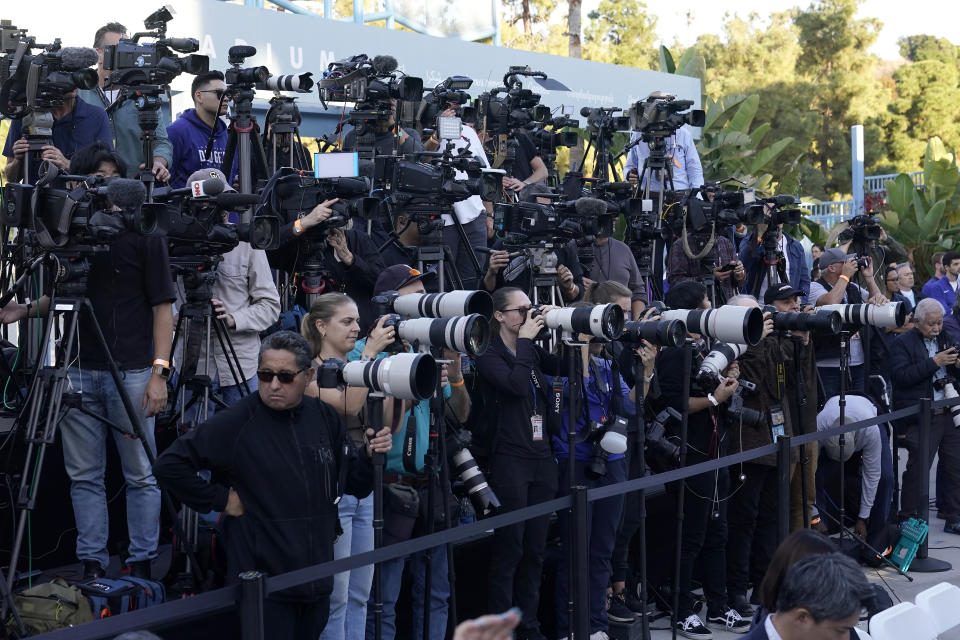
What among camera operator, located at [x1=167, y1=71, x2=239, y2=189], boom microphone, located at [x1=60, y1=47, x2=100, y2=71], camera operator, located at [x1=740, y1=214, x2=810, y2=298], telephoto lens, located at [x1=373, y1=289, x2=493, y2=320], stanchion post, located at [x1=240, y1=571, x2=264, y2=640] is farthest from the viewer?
camera operator, located at [x1=740, y1=214, x2=810, y2=298]

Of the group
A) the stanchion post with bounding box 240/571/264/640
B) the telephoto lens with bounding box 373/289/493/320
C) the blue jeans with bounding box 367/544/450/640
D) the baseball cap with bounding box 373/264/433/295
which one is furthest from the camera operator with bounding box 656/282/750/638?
the stanchion post with bounding box 240/571/264/640

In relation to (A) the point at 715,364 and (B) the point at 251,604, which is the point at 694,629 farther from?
(B) the point at 251,604

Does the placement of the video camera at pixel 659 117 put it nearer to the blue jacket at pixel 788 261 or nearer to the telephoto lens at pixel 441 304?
the blue jacket at pixel 788 261

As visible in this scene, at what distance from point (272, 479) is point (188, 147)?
9.85 feet

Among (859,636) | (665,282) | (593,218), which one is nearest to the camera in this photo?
(859,636)

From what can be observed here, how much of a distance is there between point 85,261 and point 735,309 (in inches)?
111

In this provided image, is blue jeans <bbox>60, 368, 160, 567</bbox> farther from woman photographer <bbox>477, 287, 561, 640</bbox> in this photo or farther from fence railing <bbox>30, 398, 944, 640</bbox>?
woman photographer <bbox>477, 287, 561, 640</bbox>

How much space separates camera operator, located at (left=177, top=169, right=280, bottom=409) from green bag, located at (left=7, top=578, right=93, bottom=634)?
1309mm

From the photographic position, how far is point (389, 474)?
4984 mm

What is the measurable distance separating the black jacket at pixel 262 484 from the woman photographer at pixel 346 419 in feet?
1.84

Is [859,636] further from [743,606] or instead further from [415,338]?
[743,606]

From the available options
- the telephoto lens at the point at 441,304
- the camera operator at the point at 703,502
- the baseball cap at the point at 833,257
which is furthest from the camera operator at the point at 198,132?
the baseball cap at the point at 833,257

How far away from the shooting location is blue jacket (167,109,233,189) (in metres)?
6.42

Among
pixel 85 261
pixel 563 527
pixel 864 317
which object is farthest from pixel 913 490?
pixel 85 261
